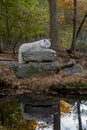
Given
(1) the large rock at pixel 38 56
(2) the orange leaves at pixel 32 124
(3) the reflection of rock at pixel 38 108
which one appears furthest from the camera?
(1) the large rock at pixel 38 56

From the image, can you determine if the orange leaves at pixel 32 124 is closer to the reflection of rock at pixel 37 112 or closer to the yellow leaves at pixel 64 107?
the reflection of rock at pixel 37 112

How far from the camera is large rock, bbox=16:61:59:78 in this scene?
1905cm

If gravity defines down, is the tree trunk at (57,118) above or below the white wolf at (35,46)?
below

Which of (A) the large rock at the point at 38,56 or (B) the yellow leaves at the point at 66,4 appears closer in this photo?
(A) the large rock at the point at 38,56

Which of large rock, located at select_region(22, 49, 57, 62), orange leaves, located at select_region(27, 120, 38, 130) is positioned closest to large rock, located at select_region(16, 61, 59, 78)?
large rock, located at select_region(22, 49, 57, 62)

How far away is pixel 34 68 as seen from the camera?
63.5 feet

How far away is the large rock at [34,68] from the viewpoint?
62.5ft

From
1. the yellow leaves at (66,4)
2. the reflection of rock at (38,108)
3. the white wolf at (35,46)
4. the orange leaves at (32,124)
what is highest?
the yellow leaves at (66,4)

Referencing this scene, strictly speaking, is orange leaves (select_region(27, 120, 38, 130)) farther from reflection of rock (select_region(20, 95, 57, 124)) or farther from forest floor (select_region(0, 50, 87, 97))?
forest floor (select_region(0, 50, 87, 97))

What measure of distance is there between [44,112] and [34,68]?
5.44 meters

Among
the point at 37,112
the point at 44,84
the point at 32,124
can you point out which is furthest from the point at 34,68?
the point at 32,124

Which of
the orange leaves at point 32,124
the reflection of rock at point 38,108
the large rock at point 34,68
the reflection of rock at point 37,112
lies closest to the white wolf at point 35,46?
the large rock at point 34,68

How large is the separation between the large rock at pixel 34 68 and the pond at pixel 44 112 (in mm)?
2277

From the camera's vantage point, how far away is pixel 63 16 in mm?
39719
